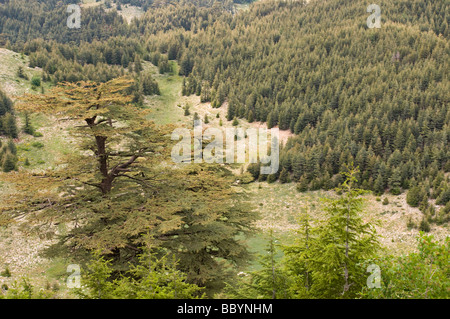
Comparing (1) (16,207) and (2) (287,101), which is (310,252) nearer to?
(1) (16,207)

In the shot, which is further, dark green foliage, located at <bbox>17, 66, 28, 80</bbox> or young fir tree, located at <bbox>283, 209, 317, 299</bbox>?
dark green foliage, located at <bbox>17, 66, 28, 80</bbox>

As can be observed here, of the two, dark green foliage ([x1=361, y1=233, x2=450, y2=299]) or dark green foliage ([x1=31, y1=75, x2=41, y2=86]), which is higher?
dark green foliage ([x1=361, y1=233, x2=450, y2=299])

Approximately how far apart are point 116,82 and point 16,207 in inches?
284

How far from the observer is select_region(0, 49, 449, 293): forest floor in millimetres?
29672

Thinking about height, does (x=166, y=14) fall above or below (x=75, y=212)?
above

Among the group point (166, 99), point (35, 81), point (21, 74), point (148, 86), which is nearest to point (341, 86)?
point (166, 99)

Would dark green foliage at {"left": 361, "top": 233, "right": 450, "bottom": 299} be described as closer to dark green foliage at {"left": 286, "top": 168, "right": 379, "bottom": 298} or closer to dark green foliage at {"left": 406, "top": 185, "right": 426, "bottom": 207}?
dark green foliage at {"left": 286, "top": 168, "right": 379, "bottom": 298}

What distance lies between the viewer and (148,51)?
128 metres

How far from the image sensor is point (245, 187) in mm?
22422

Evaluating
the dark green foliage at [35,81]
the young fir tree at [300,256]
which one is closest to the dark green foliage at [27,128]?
the dark green foliage at [35,81]

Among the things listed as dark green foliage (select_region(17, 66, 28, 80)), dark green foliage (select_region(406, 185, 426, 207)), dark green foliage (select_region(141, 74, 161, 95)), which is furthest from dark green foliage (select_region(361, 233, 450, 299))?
dark green foliage (select_region(141, 74, 161, 95))

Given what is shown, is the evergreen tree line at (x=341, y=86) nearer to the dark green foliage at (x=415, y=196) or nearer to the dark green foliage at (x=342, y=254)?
Answer: the dark green foliage at (x=415, y=196)

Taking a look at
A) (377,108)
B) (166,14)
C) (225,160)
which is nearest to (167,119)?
(377,108)
